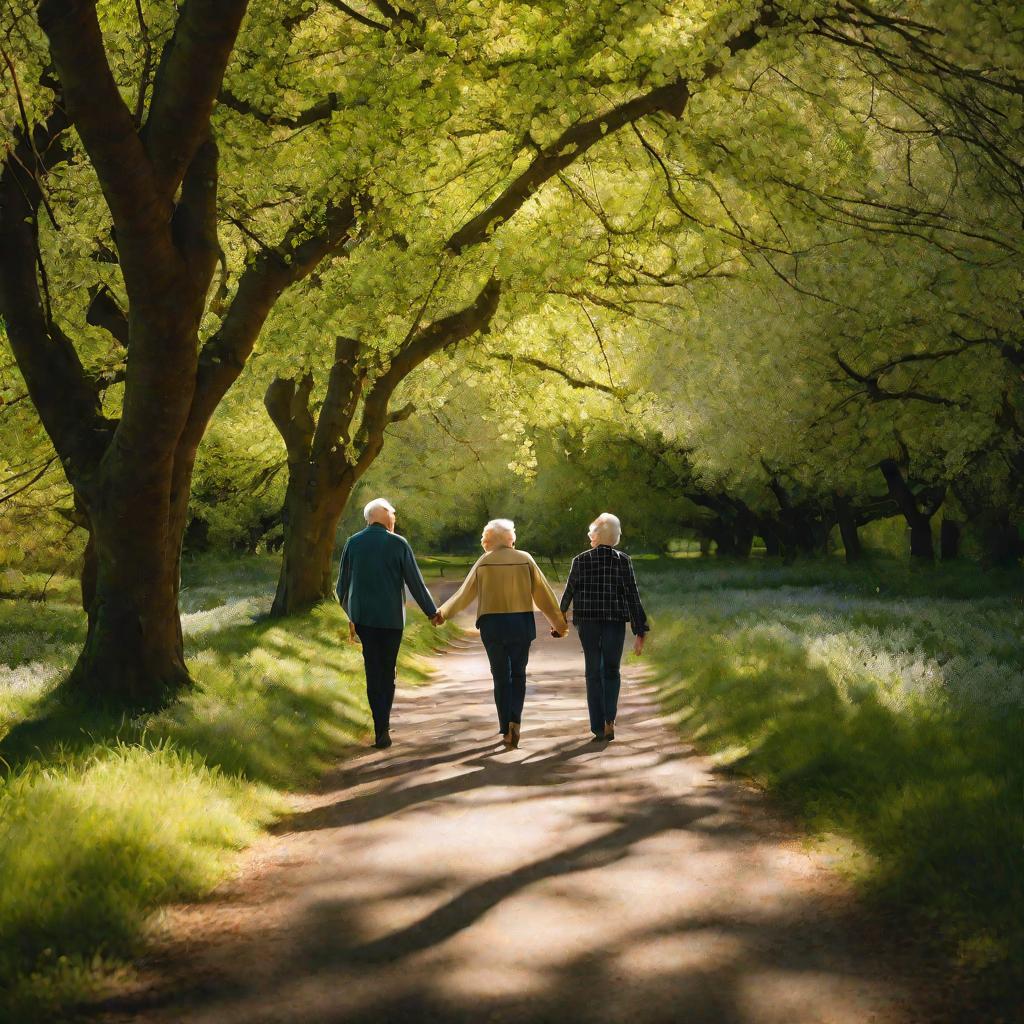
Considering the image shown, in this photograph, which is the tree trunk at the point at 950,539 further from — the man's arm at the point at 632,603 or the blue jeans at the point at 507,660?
the blue jeans at the point at 507,660

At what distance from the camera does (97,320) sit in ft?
46.5

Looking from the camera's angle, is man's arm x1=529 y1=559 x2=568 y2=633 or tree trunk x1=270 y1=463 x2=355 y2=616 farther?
tree trunk x1=270 y1=463 x2=355 y2=616

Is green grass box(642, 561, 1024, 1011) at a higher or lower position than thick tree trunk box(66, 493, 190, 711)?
lower

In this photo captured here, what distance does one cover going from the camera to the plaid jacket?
35.2ft

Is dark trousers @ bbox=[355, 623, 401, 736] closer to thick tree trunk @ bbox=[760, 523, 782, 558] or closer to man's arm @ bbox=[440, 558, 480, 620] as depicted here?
man's arm @ bbox=[440, 558, 480, 620]

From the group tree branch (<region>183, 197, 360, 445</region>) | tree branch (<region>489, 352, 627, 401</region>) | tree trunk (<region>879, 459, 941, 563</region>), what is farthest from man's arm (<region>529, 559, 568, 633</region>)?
tree trunk (<region>879, 459, 941, 563</region>)

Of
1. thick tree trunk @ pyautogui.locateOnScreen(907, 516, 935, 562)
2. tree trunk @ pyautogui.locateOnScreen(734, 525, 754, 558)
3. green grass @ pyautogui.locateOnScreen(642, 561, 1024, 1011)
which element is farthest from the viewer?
tree trunk @ pyautogui.locateOnScreen(734, 525, 754, 558)

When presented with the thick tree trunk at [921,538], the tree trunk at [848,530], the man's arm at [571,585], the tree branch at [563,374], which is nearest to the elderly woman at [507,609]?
the man's arm at [571,585]

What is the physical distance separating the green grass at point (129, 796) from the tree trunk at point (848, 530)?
1011 inches

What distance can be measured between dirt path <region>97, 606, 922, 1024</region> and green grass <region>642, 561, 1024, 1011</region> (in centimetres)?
36

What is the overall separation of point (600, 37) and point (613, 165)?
4226 millimetres

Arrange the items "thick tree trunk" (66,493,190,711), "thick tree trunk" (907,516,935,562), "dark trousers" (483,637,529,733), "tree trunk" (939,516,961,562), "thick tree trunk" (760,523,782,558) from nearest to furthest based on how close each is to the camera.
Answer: "thick tree trunk" (66,493,190,711)
"dark trousers" (483,637,529,733)
"thick tree trunk" (907,516,935,562)
"tree trunk" (939,516,961,562)
"thick tree trunk" (760,523,782,558)

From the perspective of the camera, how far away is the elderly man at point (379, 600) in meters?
10.6

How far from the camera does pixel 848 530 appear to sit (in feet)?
124
